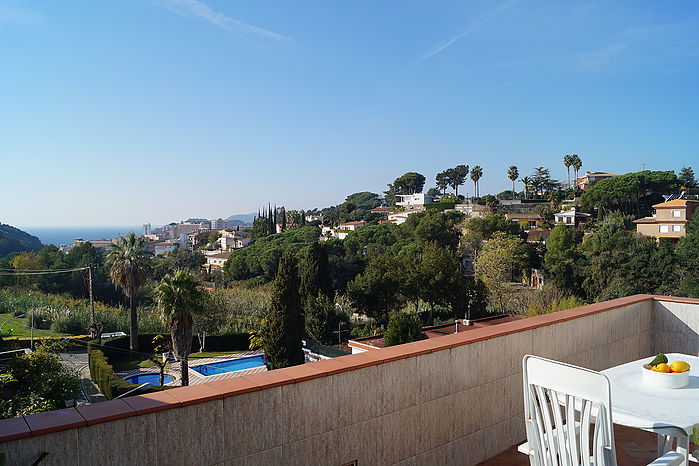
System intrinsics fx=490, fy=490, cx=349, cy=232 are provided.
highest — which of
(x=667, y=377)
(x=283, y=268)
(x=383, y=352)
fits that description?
(x=383, y=352)

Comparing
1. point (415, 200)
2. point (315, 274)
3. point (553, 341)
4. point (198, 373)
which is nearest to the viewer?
point (553, 341)

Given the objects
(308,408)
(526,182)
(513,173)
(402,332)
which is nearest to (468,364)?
(308,408)

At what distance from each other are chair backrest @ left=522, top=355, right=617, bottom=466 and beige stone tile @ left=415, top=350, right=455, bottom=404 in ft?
2.13

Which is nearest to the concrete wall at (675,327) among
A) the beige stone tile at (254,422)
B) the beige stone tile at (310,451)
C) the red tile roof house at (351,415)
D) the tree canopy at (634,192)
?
the red tile roof house at (351,415)

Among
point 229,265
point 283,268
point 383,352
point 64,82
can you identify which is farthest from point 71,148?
point 383,352

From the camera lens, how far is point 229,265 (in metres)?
42.8

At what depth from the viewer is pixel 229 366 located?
18.9 meters

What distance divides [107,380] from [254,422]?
1314cm

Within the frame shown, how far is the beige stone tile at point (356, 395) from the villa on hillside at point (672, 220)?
1546 inches

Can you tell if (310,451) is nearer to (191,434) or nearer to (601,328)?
(191,434)

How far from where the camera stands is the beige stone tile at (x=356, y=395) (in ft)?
6.56

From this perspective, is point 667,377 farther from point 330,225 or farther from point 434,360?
point 330,225

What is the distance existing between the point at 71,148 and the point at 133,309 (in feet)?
90.1

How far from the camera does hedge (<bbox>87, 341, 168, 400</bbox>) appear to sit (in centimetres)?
1223
